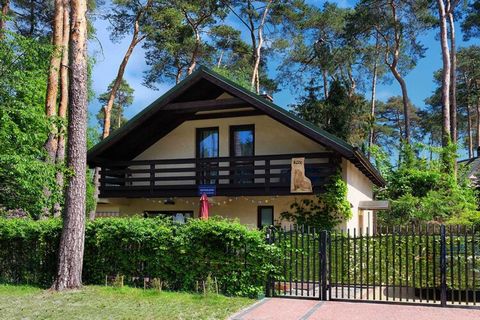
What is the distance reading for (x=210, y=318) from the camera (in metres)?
8.56

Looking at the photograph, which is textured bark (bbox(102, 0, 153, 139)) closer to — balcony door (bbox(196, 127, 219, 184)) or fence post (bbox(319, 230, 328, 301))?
balcony door (bbox(196, 127, 219, 184))

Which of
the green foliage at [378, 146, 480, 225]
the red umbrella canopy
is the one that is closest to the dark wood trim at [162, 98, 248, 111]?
the red umbrella canopy

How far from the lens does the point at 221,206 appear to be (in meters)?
18.4

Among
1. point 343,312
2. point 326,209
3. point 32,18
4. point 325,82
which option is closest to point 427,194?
point 326,209

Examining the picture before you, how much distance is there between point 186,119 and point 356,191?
7014 millimetres

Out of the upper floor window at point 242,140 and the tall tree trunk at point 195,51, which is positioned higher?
the tall tree trunk at point 195,51

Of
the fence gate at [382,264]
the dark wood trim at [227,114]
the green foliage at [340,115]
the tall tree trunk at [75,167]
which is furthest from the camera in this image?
the green foliage at [340,115]

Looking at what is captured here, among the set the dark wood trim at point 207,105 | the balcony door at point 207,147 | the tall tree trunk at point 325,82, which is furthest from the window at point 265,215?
the tall tree trunk at point 325,82

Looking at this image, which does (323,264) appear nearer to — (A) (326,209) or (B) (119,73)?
(A) (326,209)

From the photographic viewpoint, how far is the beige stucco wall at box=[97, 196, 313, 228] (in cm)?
1747

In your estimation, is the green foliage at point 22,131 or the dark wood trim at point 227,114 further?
the dark wood trim at point 227,114

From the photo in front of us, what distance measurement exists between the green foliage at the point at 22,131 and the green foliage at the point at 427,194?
15473mm

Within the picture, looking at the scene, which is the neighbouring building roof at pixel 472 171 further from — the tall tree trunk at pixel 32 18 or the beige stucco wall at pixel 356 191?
the tall tree trunk at pixel 32 18

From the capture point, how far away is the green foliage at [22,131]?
45.0ft
